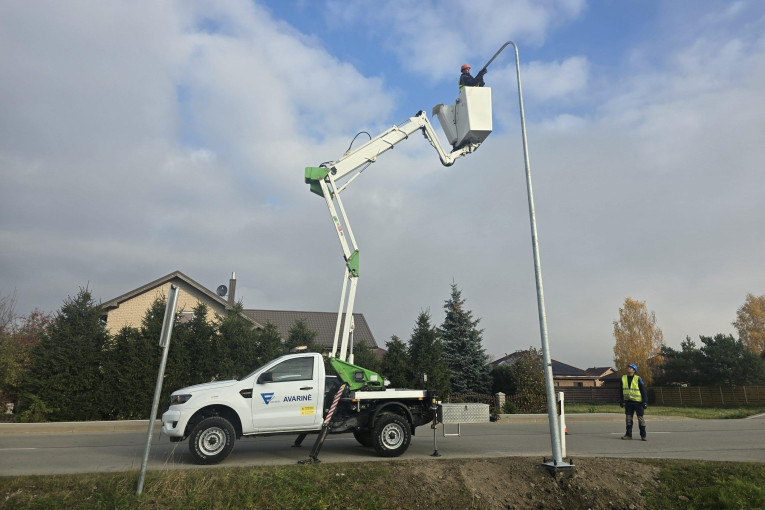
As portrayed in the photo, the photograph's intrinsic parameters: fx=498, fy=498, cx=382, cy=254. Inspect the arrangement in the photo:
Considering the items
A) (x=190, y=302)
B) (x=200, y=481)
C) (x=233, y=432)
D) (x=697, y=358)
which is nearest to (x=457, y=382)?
(x=190, y=302)

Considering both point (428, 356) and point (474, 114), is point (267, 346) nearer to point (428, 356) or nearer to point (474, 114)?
point (428, 356)

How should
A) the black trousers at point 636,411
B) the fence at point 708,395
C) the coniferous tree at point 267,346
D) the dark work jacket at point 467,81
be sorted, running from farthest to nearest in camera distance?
1. the fence at point 708,395
2. the coniferous tree at point 267,346
3. the dark work jacket at point 467,81
4. the black trousers at point 636,411

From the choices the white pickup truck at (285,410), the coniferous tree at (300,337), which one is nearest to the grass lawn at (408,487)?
the white pickup truck at (285,410)

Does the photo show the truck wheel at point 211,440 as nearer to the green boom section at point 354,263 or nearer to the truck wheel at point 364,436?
the truck wheel at point 364,436

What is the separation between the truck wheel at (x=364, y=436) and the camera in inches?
391

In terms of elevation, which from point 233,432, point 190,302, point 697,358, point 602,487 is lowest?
point 602,487

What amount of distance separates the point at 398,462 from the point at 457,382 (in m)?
19.1

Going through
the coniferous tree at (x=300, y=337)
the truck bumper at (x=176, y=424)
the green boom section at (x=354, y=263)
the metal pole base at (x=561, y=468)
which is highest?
the green boom section at (x=354, y=263)

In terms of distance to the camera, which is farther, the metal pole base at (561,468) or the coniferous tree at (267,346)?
the coniferous tree at (267,346)

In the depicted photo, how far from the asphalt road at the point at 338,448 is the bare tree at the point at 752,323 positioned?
56.5 metres

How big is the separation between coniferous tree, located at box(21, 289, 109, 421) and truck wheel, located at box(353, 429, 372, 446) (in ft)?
39.5

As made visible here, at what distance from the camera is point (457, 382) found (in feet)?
88.1

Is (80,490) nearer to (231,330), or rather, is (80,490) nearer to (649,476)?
(649,476)

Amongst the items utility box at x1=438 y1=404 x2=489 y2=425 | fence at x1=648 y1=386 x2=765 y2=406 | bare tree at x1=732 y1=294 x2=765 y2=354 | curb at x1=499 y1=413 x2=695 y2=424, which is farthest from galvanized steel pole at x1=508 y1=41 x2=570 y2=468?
bare tree at x1=732 y1=294 x2=765 y2=354
